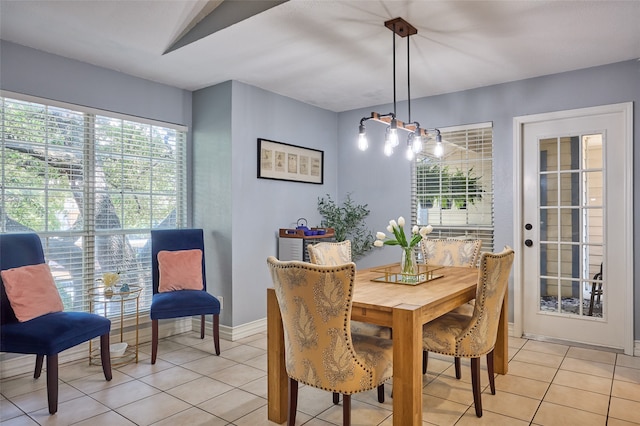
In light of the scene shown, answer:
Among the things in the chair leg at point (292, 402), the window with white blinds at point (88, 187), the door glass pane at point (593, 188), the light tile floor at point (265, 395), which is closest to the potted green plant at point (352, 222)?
the window with white blinds at point (88, 187)

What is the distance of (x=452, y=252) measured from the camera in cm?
367

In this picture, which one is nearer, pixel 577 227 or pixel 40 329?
pixel 40 329

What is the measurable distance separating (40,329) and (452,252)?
310 centimetres

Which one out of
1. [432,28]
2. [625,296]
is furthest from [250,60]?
[625,296]

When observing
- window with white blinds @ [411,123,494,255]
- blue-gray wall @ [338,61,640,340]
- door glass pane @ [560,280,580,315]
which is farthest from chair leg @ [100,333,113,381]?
door glass pane @ [560,280,580,315]

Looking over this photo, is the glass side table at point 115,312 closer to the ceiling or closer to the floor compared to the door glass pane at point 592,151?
closer to the floor

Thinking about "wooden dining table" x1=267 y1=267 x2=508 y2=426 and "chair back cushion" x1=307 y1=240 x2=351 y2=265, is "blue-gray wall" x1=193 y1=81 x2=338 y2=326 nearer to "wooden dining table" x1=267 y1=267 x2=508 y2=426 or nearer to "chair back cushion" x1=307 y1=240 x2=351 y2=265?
"chair back cushion" x1=307 y1=240 x2=351 y2=265

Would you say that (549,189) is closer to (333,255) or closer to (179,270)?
(333,255)

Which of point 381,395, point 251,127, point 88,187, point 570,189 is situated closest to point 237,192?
point 251,127

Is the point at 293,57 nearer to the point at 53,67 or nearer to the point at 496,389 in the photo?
the point at 53,67

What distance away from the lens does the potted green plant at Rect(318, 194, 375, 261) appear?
4.94m

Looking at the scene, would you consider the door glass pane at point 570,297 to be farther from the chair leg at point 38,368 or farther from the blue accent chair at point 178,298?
the chair leg at point 38,368

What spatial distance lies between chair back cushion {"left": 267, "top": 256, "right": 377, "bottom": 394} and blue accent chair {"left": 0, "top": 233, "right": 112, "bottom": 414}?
5.03ft

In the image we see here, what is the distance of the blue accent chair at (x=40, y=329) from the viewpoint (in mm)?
2520
